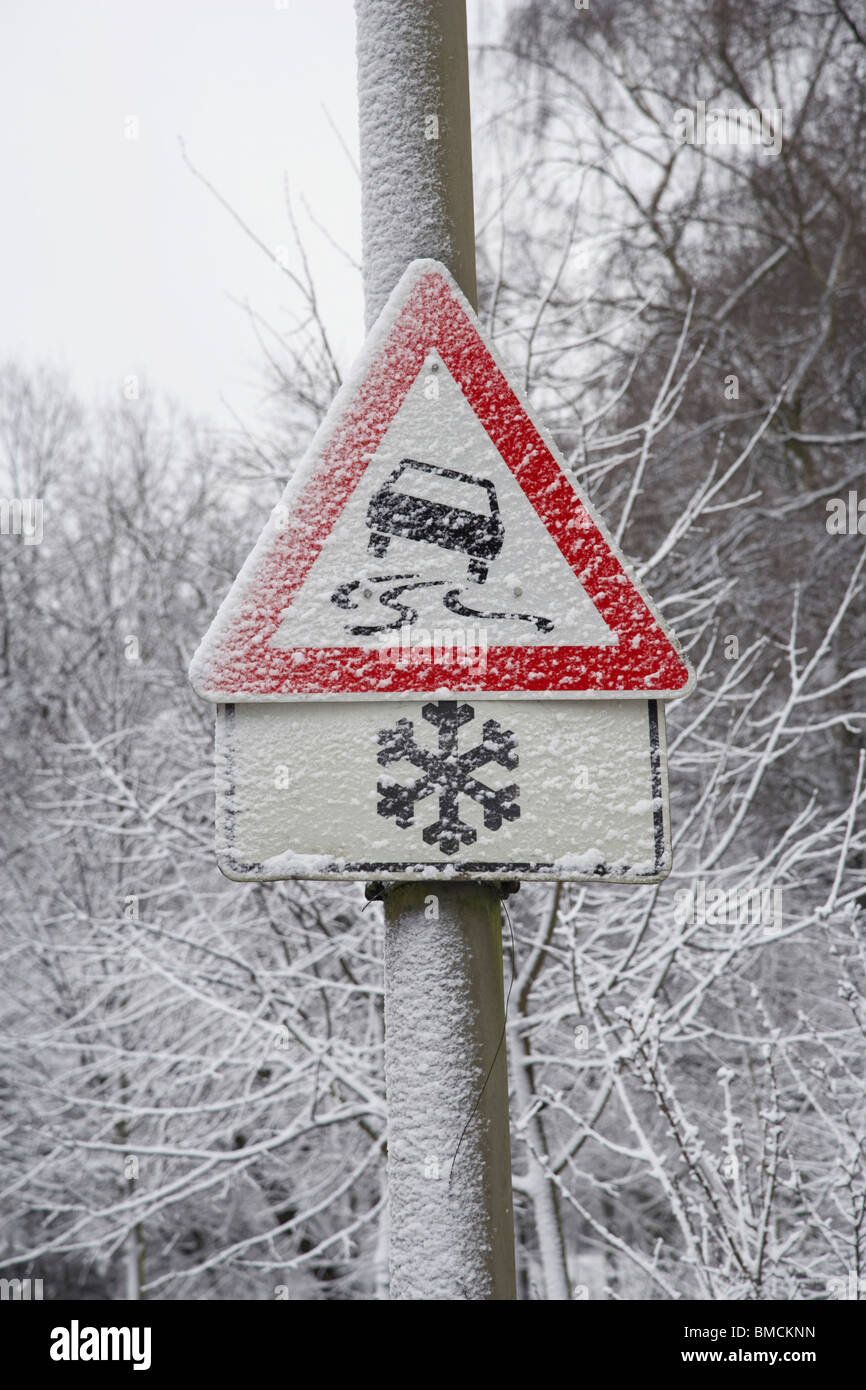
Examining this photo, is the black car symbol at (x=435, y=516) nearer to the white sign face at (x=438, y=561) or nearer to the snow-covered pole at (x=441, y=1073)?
the white sign face at (x=438, y=561)

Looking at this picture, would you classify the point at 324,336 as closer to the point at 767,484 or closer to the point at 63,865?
the point at 767,484

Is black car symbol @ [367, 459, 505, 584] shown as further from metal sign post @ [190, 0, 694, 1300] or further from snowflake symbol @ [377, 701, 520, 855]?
snowflake symbol @ [377, 701, 520, 855]

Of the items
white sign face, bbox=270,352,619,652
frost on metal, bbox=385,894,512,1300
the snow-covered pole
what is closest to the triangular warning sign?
white sign face, bbox=270,352,619,652

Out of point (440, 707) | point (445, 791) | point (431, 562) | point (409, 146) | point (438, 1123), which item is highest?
point (409, 146)

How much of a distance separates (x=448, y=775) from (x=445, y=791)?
0.06 feet

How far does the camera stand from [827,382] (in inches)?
342

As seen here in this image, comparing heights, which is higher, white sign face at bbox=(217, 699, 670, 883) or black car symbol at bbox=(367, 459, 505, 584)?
black car symbol at bbox=(367, 459, 505, 584)

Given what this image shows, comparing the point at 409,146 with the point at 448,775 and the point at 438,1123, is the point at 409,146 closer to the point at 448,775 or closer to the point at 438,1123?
the point at 448,775

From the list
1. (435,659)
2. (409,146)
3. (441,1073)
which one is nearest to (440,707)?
(435,659)

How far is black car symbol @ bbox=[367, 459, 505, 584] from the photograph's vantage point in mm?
1383

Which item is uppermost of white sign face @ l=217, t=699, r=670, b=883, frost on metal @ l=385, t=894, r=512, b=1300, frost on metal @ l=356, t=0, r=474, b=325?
frost on metal @ l=356, t=0, r=474, b=325

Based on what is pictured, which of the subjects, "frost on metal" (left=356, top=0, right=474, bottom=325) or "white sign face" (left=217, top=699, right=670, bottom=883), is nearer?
"white sign face" (left=217, top=699, right=670, bottom=883)

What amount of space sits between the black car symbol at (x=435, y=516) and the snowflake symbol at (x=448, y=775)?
0.18 meters

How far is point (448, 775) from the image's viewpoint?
1.34 metres
